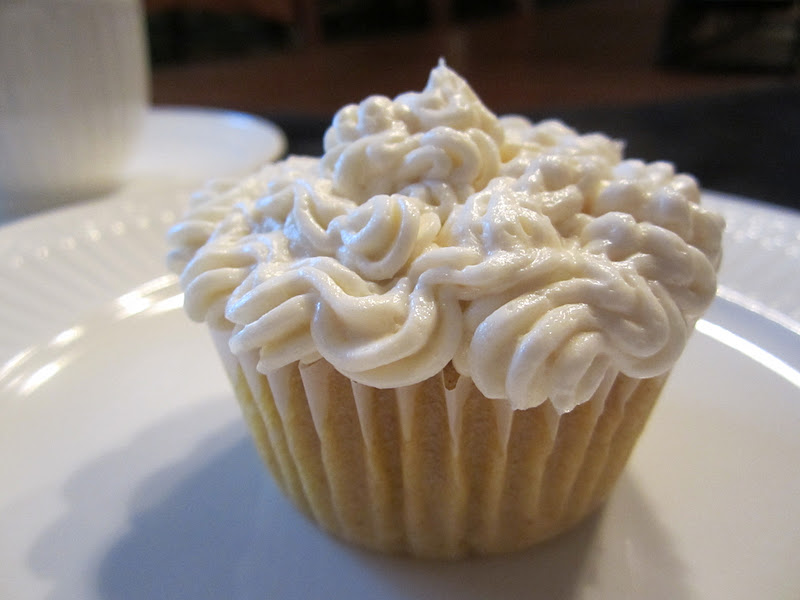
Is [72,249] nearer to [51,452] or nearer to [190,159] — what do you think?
[51,452]

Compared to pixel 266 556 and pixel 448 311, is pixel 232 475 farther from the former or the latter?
pixel 448 311

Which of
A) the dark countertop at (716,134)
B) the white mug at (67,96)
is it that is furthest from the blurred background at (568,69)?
the white mug at (67,96)

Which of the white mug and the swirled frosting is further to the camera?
the white mug

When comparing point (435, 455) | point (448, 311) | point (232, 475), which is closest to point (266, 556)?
point (232, 475)

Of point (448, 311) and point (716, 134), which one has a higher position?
point (448, 311)

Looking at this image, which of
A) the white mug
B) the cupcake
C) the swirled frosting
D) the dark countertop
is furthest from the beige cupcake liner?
the dark countertop

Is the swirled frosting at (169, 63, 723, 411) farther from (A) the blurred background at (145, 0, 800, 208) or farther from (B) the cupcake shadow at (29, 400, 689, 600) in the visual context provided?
(A) the blurred background at (145, 0, 800, 208)

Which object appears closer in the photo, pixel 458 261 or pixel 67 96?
pixel 458 261

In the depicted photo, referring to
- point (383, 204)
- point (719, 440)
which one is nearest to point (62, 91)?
point (383, 204)
